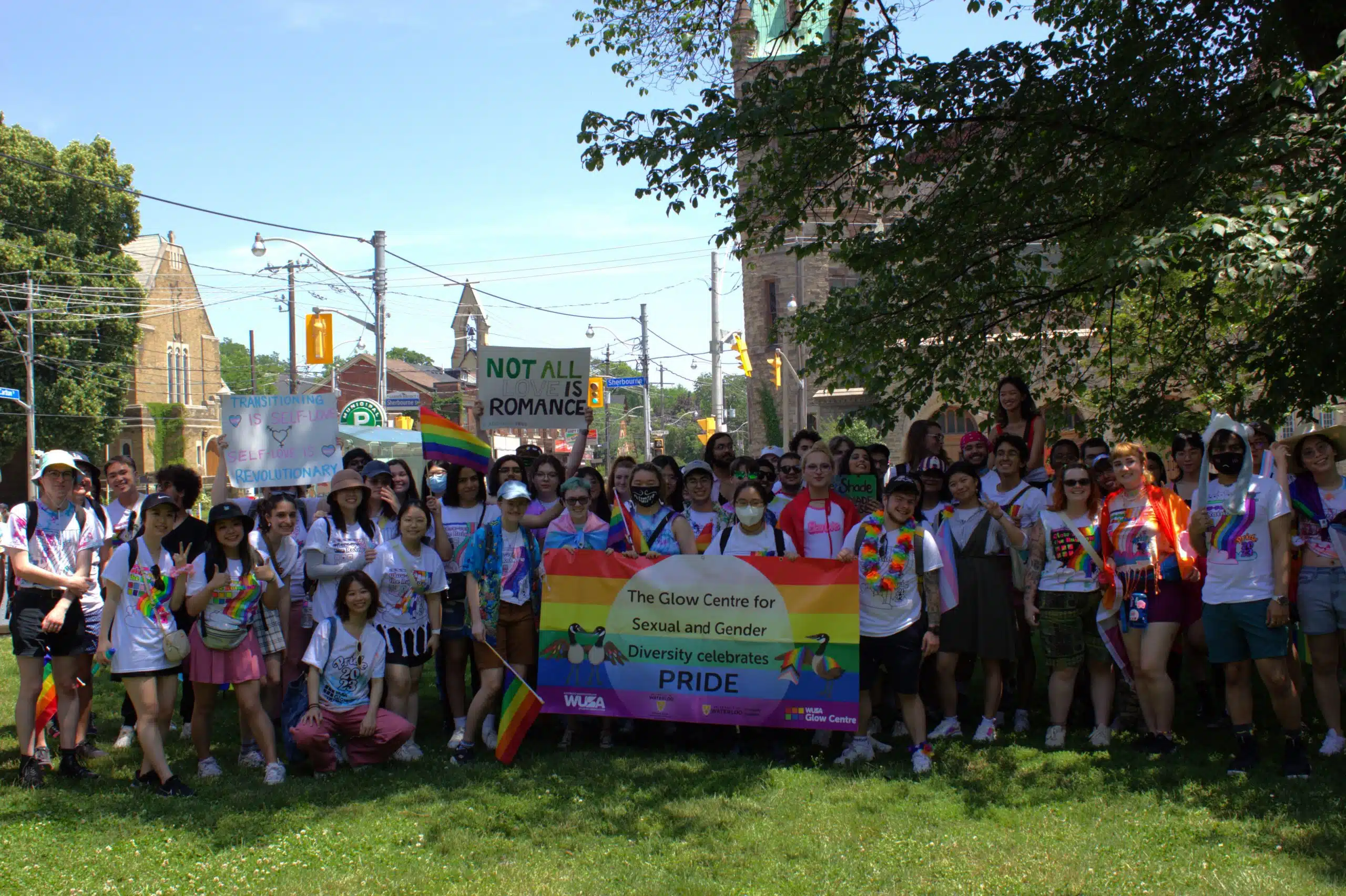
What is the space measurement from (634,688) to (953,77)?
5907mm

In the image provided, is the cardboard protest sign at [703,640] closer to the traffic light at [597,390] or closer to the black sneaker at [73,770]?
the black sneaker at [73,770]

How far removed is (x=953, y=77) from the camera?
938 centimetres

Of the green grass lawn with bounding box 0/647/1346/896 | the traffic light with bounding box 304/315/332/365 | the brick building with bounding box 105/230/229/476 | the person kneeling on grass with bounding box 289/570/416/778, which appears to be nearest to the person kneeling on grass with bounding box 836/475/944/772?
the green grass lawn with bounding box 0/647/1346/896

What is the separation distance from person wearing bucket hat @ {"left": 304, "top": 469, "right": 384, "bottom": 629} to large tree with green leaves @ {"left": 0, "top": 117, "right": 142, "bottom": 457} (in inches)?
1644

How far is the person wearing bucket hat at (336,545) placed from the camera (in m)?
7.05

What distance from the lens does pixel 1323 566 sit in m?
6.47

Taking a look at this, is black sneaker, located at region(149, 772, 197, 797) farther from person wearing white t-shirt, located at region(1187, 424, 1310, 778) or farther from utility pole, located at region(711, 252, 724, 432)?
utility pole, located at region(711, 252, 724, 432)

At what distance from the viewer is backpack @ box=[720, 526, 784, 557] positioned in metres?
7.18

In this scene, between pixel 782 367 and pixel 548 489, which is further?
pixel 782 367

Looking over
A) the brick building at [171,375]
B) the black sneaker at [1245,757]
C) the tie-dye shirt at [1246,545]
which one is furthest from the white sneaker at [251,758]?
the brick building at [171,375]

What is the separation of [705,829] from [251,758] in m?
3.18

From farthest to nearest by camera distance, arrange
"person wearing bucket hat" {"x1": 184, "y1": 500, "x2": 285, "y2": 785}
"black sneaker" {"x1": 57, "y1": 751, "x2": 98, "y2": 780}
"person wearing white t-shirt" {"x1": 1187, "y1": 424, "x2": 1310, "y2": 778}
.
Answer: "black sneaker" {"x1": 57, "y1": 751, "x2": 98, "y2": 780}, "person wearing bucket hat" {"x1": 184, "y1": 500, "x2": 285, "y2": 785}, "person wearing white t-shirt" {"x1": 1187, "y1": 424, "x2": 1310, "y2": 778}

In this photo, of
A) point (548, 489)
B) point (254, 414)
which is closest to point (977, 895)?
point (548, 489)

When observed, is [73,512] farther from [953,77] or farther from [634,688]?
[953,77]
